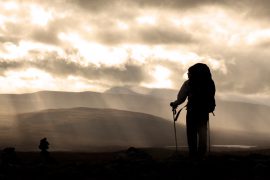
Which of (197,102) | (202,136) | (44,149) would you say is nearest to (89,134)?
(44,149)

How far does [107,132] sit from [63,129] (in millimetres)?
17272

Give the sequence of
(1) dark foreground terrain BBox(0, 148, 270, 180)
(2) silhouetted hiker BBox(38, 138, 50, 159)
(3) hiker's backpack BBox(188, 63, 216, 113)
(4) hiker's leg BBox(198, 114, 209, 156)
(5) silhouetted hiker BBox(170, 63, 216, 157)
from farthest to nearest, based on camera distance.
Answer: (2) silhouetted hiker BBox(38, 138, 50, 159) < (3) hiker's backpack BBox(188, 63, 216, 113) < (5) silhouetted hiker BBox(170, 63, 216, 157) < (4) hiker's leg BBox(198, 114, 209, 156) < (1) dark foreground terrain BBox(0, 148, 270, 180)

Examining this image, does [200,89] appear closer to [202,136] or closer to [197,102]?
[197,102]

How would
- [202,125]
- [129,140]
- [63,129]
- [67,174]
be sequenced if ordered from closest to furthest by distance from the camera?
1. [67,174]
2. [202,125]
3. [129,140]
4. [63,129]

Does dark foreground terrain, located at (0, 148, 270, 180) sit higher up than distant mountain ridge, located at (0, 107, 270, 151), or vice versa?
distant mountain ridge, located at (0, 107, 270, 151)

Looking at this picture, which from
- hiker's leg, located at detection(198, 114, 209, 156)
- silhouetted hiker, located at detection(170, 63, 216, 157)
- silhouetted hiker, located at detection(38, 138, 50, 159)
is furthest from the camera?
silhouetted hiker, located at detection(38, 138, 50, 159)

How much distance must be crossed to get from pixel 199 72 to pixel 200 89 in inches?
20.8

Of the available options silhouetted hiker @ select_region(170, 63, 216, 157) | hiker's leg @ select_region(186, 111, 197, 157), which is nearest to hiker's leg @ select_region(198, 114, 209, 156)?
silhouetted hiker @ select_region(170, 63, 216, 157)

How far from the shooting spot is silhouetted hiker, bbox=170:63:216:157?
13570 millimetres

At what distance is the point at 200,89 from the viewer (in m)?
13.7

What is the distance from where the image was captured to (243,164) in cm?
1267

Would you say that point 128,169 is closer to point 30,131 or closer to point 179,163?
point 179,163

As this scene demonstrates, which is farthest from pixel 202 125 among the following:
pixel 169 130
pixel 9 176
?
pixel 169 130

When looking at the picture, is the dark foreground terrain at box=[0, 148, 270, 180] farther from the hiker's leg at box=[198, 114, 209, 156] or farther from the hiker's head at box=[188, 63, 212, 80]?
the hiker's head at box=[188, 63, 212, 80]
